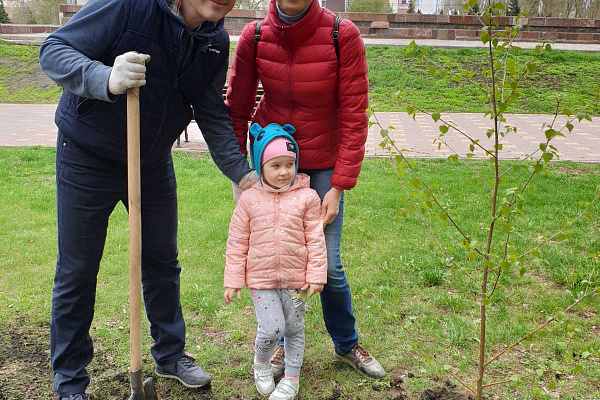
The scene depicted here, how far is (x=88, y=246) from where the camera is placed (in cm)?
253

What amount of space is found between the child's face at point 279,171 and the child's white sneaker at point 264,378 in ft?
3.03

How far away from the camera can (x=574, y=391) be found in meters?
2.87

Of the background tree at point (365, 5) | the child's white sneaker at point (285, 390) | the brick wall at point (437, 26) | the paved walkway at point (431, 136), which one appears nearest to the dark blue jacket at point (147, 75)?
the child's white sneaker at point (285, 390)

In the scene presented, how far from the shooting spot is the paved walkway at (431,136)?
847 cm

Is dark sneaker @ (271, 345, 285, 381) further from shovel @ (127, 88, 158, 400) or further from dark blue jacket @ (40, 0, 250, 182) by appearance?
dark blue jacket @ (40, 0, 250, 182)

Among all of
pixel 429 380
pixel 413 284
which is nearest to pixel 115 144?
pixel 429 380

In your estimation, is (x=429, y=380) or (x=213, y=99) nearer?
(x=213, y=99)

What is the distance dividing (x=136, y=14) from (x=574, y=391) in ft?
8.76

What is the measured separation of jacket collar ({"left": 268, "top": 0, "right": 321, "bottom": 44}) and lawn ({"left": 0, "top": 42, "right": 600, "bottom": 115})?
30.6ft

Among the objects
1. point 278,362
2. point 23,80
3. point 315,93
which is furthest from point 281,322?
point 23,80

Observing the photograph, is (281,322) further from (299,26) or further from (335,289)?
(299,26)

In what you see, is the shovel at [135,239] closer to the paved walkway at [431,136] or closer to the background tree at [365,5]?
the paved walkway at [431,136]

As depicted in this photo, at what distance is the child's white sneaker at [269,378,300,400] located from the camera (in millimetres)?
2795

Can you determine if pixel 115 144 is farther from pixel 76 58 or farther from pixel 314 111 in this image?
pixel 314 111
